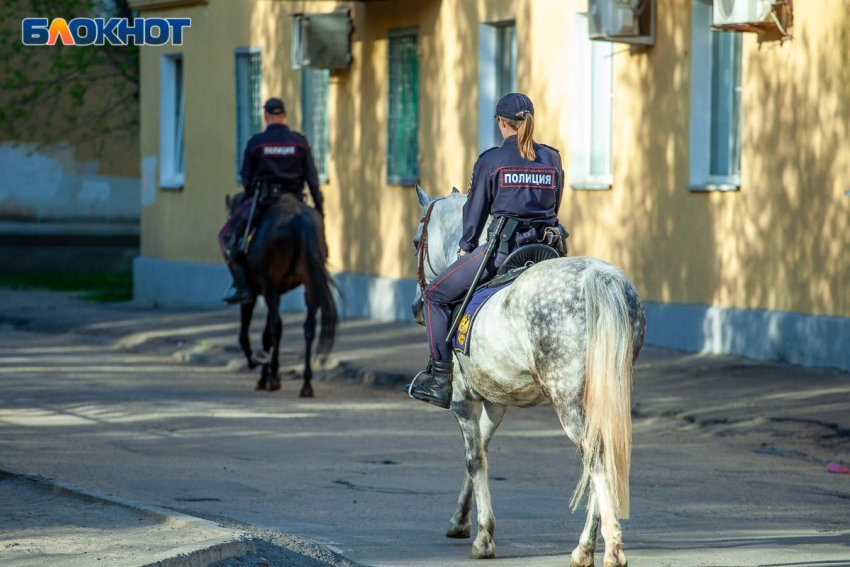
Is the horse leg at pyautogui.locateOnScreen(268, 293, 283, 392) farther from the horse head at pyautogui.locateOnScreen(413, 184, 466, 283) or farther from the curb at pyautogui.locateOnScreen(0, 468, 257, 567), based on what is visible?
the horse head at pyautogui.locateOnScreen(413, 184, 466, 283)

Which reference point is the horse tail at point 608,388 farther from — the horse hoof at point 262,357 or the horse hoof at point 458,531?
the horse hoof at point 262,357

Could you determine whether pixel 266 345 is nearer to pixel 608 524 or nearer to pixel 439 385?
pixel 439 385

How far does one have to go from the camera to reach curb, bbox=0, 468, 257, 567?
636cm

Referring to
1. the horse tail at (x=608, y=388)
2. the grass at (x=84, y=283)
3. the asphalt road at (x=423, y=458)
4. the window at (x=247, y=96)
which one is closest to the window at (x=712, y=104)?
the asphalt road at (x=423, y=458)

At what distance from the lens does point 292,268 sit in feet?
47.6

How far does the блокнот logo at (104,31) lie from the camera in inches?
1027

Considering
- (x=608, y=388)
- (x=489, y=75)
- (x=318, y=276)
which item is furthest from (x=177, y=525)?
(x=489, y=75)

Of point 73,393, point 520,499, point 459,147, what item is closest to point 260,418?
point 73,393

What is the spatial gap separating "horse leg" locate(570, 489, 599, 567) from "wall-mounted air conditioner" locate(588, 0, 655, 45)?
32.8ft

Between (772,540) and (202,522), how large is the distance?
2.86 m

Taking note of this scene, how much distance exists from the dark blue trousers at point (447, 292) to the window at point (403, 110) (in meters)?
13.0

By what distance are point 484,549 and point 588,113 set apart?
36.3ft

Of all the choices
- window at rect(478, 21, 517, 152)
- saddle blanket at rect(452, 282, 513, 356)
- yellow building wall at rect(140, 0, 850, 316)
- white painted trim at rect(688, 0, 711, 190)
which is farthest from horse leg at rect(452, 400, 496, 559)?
window at rect(478, 21, 517, 152)

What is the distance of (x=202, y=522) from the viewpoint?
7.21 meters
